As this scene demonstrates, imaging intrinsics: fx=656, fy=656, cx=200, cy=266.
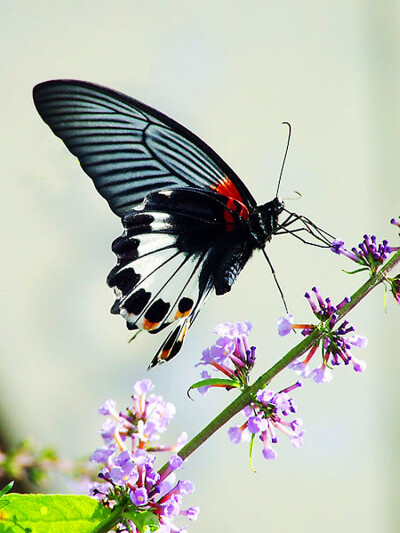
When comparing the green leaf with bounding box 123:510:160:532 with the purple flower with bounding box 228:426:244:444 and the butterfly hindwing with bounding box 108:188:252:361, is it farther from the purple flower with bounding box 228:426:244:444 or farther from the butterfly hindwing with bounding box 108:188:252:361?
the butterfly hindwing with bounding box 108:188:252:361

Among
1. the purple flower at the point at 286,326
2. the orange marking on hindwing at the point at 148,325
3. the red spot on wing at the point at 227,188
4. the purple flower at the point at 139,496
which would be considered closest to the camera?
the purple flower at the point at 139,496

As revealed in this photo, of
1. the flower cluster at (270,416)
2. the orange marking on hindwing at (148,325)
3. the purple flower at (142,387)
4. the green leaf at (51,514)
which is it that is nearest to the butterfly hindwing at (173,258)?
the orange marking on hindwing at (148,325)

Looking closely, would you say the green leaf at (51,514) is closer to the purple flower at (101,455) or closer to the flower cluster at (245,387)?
the purple flower at (101,455)

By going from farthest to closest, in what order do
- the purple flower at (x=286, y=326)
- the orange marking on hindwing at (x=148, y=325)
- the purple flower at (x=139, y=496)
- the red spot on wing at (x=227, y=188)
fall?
the red spot on wing at (x=227, y=188) < the orange marking on hindwing at (x=148, y=325) < the purple flower at (x=286, y=326) < the purple flower at (x=139, y=496)

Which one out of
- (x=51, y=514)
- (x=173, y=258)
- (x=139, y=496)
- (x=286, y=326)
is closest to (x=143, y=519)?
(x=139, y=496)

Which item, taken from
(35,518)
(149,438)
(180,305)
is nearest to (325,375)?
(149,438)

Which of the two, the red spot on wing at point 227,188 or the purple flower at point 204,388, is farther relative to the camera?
the red spot on wing at point 227,188

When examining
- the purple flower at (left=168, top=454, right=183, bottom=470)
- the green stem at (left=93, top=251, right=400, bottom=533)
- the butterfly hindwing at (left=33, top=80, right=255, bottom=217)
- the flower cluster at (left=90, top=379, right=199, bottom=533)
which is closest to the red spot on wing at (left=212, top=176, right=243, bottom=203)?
the butterfly hindwing at (left=33, top=80, right=255, bottom=217)

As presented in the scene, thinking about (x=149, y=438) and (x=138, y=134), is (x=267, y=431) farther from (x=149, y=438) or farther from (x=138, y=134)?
(x=138, y=134)
